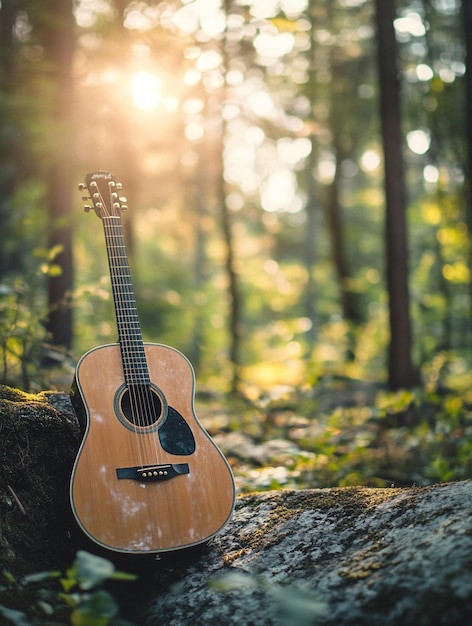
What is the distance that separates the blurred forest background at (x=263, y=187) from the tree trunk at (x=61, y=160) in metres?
0.03

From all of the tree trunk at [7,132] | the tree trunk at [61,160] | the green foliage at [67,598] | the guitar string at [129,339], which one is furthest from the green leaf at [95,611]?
the tree trunk at [7,132]

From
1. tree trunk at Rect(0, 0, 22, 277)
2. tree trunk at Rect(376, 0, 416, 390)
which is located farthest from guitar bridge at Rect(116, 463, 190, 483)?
tree trunk at Rect(0, 0, 22, 277)

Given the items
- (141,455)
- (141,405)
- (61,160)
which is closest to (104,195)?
(141,405)

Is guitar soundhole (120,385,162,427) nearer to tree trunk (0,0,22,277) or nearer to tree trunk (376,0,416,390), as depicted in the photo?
tree trunk (376,0,416,390)

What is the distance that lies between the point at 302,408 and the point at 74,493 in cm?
610

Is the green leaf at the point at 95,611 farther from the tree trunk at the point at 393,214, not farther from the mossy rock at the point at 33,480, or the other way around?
the tree trunk at the point at 393,214

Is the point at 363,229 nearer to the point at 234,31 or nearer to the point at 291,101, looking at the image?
the point at 291,101

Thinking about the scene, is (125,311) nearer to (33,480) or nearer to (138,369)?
(138,369)

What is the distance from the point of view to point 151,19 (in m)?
9.48

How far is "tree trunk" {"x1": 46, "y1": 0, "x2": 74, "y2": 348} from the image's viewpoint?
327 inches

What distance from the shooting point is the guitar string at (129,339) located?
330 cm

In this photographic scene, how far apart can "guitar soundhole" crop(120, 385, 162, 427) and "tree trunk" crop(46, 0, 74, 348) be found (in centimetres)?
504

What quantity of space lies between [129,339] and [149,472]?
2.54 feet

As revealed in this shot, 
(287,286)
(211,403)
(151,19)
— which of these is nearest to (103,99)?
(151,19)
